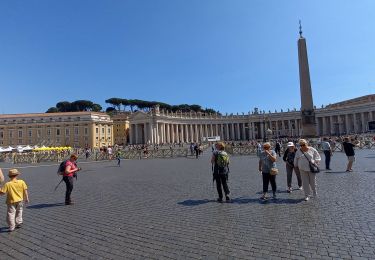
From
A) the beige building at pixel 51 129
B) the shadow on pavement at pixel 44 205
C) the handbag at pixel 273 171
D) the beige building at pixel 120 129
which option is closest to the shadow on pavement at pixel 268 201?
the handbag at pixel 273 171

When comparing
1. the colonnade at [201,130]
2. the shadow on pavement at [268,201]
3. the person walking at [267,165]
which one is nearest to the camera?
the shadow on pavement at [268,201]

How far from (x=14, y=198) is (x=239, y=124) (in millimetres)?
102720

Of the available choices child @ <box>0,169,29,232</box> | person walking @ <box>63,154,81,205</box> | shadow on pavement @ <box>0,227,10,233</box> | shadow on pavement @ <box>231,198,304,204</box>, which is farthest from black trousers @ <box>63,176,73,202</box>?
shadow on pavement @ <box>231,198,304,204</box>

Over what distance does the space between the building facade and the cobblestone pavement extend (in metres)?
80.5

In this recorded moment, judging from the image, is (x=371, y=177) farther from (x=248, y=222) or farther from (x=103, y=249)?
(x=103, y=249)

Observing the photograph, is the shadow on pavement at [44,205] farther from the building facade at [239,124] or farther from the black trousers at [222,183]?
the building facade at [239,124]

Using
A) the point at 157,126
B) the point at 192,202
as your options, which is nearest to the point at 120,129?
the point at 157,126

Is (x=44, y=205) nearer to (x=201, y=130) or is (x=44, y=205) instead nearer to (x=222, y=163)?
(x=222, y=163)

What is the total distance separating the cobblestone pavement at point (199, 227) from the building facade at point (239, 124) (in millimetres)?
80451

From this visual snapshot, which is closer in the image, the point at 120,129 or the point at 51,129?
the point at 51,129

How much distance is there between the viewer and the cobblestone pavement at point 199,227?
4375 millimetres

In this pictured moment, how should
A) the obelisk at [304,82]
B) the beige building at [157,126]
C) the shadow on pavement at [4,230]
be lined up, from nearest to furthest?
the shadow on pavement at [4,230], the obelisk at [304,82], the beige building at [157,126]

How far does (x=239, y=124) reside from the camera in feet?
350

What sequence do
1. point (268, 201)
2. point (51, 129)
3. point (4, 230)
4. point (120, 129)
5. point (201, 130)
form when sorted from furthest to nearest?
point (120, 129) → point (201, 130) → point (51, 129) → point (268, 201) → point (4, 230)
